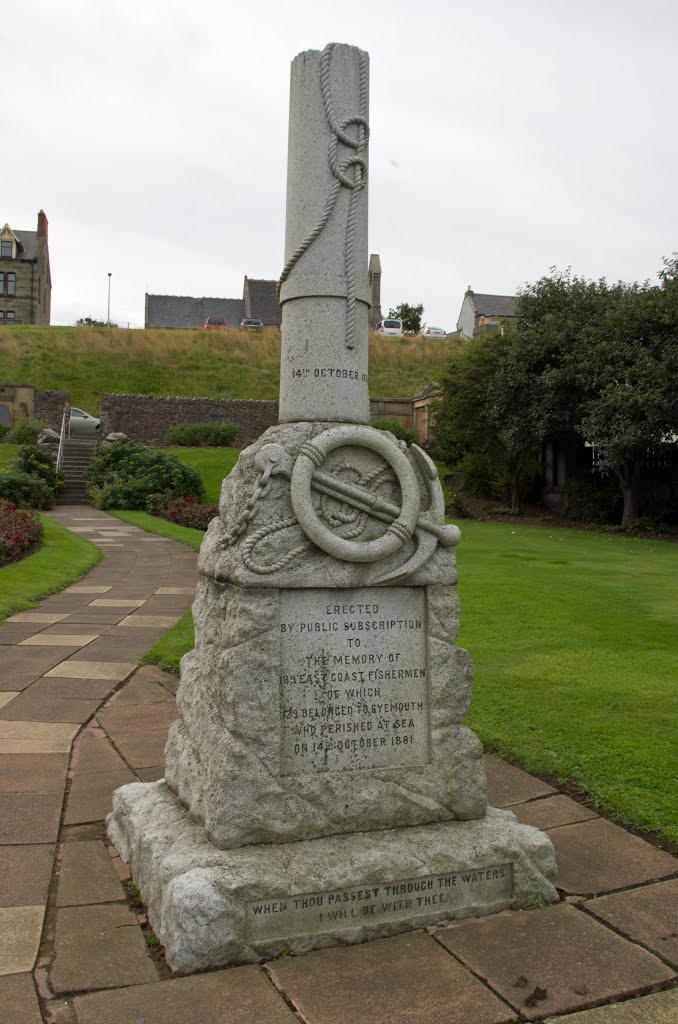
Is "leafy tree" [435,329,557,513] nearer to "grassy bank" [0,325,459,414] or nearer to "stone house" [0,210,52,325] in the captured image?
"grassy bank" [0,325,459,414]

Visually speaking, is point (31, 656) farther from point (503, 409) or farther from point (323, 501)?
point (503, 409)

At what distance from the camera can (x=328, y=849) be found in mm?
3172

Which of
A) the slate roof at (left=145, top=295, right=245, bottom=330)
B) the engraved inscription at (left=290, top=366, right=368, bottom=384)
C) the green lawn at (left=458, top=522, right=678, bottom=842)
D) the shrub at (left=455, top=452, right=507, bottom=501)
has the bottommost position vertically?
→ the green lawn at (left=458, top=522, right=678, bottom=842)

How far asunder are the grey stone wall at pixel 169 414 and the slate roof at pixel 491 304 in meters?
28.4

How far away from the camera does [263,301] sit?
63062 mm

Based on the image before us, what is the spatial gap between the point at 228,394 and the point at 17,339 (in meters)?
11.3

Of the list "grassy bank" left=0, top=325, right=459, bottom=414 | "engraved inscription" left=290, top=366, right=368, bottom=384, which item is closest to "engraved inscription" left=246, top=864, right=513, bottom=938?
"engraved inscription" left=290, top=366, right=368, bottom=384

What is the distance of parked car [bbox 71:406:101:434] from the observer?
1288 inches

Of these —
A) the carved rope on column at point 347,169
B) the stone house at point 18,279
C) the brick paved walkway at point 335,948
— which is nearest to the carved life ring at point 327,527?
the carved rope on column at point 347,169

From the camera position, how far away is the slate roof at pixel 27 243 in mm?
56500

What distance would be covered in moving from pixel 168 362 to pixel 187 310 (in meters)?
24.5

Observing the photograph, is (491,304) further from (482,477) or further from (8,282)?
(482,477)

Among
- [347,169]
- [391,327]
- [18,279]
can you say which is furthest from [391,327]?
[347,169]

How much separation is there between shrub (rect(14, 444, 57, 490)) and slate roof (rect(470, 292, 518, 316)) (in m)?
40.7
